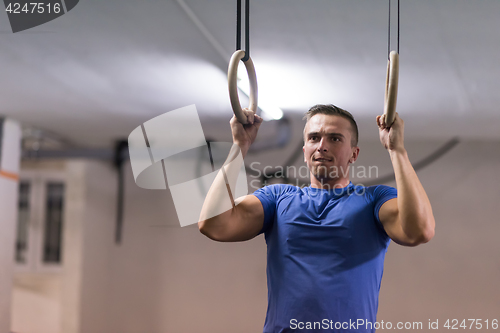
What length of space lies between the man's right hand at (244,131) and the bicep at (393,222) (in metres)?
0.46

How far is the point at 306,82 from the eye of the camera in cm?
314

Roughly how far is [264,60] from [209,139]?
2.41m

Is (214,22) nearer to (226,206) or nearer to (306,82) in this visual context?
(306,82)

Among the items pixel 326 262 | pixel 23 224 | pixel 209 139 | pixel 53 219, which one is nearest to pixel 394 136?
pixel 326 262

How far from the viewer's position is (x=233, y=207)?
1310 mm

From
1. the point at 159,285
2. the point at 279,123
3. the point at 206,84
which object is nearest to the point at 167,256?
the point at 159,285

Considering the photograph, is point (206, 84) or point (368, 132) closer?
point (206, 84)

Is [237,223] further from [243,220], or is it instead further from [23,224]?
[23,224]

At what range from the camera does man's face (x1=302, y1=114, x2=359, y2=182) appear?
132cm

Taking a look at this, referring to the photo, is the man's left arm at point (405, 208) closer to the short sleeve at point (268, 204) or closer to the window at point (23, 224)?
the short sleeve at point (268, 204)

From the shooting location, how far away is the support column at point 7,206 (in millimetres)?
3924

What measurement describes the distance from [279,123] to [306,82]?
4.20ft
